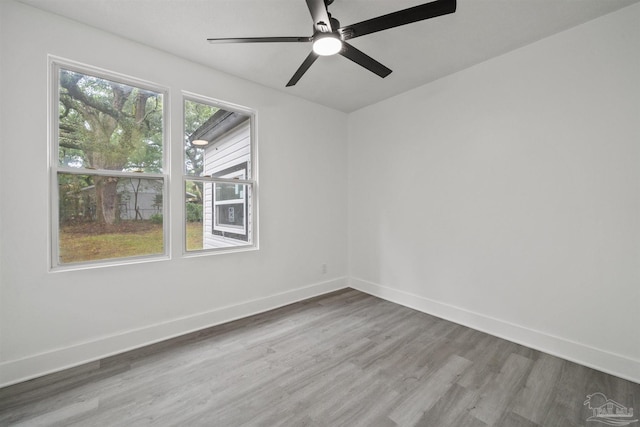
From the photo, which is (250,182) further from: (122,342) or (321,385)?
(321,385)

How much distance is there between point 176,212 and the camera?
2680 mm

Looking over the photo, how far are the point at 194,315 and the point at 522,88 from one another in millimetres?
3972

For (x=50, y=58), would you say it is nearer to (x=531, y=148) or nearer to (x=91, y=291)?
(x=91, y=291)

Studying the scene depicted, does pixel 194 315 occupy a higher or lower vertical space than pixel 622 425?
higher

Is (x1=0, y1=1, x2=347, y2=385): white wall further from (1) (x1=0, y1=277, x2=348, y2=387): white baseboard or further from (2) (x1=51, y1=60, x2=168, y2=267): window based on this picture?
(2) (x1=51, y1=60, x2=168, y2=267): window

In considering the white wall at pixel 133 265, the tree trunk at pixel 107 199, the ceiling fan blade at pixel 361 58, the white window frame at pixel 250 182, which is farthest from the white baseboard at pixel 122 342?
the ceiling fan blade at pixel 361 58

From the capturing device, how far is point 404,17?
1.56m

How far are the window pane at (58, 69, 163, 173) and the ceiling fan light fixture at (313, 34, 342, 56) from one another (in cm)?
178

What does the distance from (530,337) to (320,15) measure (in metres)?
3.20

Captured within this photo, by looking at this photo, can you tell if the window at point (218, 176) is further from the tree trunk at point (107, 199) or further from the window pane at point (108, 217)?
the tree trunk at point (107, 199)

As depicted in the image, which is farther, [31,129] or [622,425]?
[31,129]

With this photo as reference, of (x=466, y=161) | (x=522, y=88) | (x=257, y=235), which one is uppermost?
(x=522, y=88)

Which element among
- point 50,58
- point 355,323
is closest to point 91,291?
point 50,58

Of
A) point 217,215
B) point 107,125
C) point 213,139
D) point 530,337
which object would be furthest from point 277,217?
point 530,337
